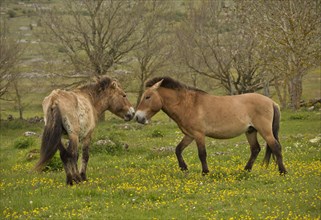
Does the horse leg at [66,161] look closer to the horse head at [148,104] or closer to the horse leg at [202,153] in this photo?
the horse head at [148,104]

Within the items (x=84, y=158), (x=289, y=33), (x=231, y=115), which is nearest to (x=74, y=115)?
(x=84, y=158)

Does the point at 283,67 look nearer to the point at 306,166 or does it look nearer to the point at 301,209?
the point at 306,166

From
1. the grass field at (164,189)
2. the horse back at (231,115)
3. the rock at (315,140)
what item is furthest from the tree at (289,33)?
the horse back at (231,115)

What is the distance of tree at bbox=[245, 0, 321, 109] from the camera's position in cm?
2678

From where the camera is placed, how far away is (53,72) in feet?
122

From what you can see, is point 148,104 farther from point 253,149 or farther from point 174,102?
point 253,149

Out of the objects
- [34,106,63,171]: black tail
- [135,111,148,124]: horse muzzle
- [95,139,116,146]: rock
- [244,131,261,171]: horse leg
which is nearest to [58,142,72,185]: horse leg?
[34,106,63,171]: black tail

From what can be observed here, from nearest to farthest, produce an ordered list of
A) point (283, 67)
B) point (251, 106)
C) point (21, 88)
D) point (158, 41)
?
point (251, 106) < point (283, 67) < point (158, 41) < point (21, 88)

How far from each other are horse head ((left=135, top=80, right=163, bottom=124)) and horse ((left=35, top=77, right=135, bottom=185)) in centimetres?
98

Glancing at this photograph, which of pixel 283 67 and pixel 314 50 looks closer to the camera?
pixel 314 50

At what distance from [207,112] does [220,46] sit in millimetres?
25079

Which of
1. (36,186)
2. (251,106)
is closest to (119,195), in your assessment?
(36,186)

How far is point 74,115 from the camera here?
12.2 metres

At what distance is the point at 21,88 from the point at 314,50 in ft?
90.5
